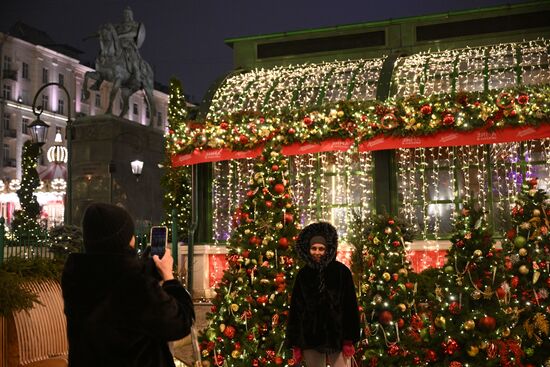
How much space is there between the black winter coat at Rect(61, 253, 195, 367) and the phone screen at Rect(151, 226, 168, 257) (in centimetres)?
22

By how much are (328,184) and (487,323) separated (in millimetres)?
8657

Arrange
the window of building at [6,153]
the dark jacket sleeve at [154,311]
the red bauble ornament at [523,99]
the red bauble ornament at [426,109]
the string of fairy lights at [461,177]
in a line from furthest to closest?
Answer: the window of building at [6,153]
the string of fairy lights at [461,177]
the red bauble ornament at [426,109]
the red bauble ornament at [523,99]
the dark jacket sleeve at [154,311]

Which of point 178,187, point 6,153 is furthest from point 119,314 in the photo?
point 6,153

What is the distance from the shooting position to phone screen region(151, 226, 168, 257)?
3.95m

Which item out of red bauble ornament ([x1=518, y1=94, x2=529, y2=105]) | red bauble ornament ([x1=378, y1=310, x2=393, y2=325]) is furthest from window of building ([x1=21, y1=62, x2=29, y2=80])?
red bauble ornament ([x1=378, y1=310, x2=393, y2=325])

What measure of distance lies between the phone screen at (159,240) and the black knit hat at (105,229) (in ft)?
0.92

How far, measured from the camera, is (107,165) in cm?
2098

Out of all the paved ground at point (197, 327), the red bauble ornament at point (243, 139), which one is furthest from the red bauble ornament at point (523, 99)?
the paved ground at point (197, 327)

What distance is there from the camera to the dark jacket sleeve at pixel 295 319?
6930 mm

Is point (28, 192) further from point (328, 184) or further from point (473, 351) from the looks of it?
point (473, 351)

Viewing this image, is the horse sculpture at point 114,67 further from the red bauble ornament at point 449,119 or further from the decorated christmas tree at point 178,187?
the red bauble ornament at point 449,119

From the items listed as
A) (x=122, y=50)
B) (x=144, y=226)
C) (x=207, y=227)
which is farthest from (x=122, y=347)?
(x=122, y=50)

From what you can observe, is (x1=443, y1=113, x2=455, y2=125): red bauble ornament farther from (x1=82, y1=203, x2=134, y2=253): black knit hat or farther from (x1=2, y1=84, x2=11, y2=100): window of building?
(x1=2, y1=84, x2=11, y2=100): window of building

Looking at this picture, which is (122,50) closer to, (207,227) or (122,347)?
(207,227)
